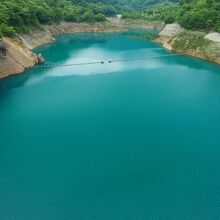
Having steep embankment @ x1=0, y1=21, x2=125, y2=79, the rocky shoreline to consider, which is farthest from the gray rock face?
steep embankment @ x1=0, y1=21, x2=125, y2=79

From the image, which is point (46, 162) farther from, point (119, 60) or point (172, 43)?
point (172, 43)

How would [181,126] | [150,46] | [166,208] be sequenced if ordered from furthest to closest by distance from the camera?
1. [150,46]
2. [181,126]
3. [166,208]

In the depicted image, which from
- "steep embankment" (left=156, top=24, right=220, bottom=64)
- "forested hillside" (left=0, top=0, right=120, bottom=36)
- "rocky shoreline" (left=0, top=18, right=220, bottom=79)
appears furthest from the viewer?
"steep embankment" (left=156, top=24, right=220, bottom=64)

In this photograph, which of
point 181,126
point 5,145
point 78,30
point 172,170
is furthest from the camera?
point 78,30

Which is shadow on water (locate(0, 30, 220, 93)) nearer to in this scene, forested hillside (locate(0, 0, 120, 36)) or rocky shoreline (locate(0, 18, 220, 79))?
rocky shoreline (locate(0, 18, 220, 79))

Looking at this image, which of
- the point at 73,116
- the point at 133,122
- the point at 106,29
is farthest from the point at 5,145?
the point at 106,29

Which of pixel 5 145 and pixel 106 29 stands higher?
pixel 106 29

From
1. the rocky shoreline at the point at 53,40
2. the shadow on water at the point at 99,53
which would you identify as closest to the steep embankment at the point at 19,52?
the rocky shoreline at the point at 53,40
